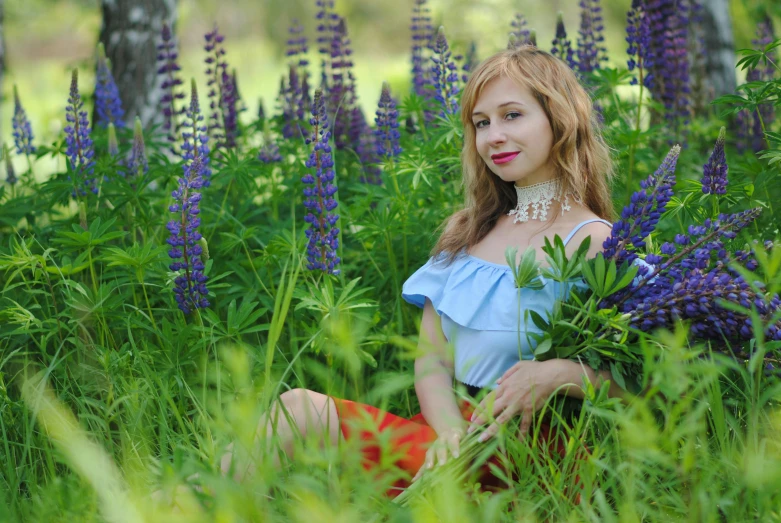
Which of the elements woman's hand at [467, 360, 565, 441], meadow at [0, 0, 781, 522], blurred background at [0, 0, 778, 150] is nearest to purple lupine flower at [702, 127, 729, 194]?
meadow at [0, 0, 781, 522]

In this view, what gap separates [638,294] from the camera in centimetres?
225

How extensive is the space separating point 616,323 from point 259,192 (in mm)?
1983

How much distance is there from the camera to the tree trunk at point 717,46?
5.45 m

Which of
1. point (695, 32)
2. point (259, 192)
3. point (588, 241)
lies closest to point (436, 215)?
point (259, 192)

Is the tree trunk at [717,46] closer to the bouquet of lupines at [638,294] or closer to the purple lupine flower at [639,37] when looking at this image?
the purple lupine flower at [639,37]

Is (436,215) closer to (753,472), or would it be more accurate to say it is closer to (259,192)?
(259,192)

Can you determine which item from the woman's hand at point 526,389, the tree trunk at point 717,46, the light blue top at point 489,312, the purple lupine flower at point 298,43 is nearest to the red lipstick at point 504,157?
the light blue top at point 489,312

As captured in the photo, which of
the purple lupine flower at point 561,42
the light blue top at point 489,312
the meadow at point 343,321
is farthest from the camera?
the purple lupine flower at point 561,42

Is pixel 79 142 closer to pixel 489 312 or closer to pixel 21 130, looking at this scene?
pixel 21 130

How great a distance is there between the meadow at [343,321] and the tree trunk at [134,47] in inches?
27.5

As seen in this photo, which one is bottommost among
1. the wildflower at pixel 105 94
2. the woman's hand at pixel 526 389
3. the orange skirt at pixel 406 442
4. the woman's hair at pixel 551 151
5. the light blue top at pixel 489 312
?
the orange skirt at pixel 406 442

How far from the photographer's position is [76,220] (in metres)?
3.29

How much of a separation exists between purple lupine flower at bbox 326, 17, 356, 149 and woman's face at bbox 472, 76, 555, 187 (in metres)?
1.75

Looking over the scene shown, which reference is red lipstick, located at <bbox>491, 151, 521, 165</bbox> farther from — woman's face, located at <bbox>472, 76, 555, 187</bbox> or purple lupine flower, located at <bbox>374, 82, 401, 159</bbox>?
purple lupine flower, located at <bbox>374, 82, 401, 159</bbox>
